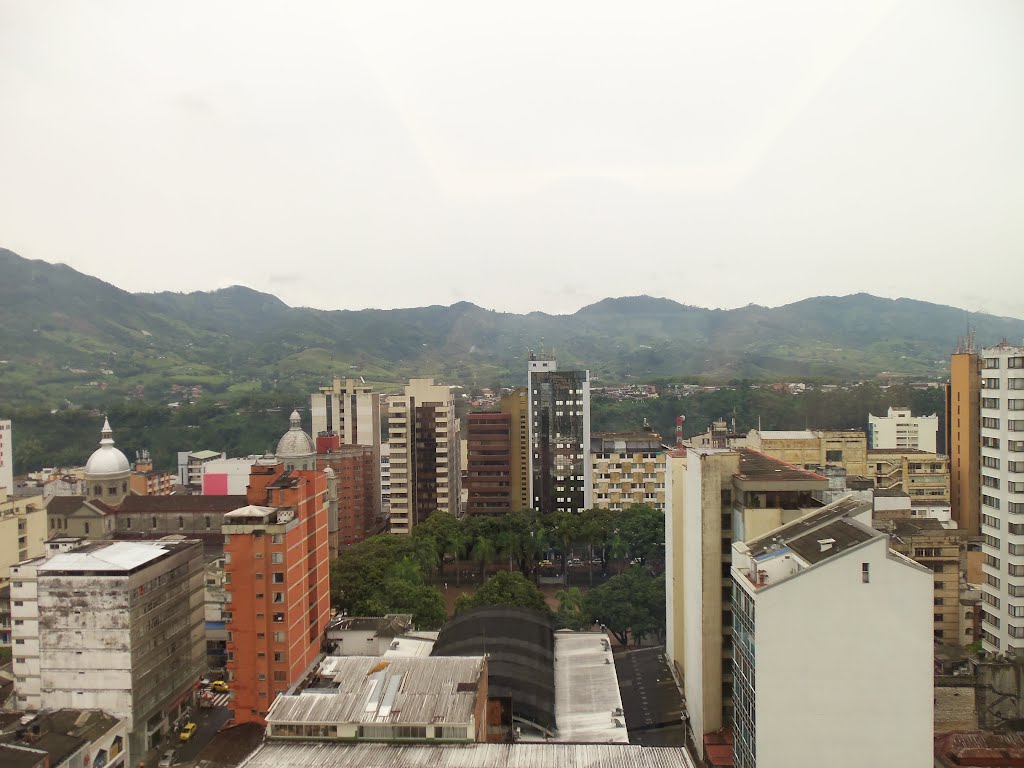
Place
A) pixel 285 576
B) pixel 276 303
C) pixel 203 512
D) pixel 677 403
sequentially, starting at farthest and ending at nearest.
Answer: pixel 276 303, pixel 677 403, pixel 203 512, pixel 285 576

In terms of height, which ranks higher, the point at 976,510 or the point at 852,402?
the point at 852,402

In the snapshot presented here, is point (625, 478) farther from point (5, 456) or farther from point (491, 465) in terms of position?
point (5, 456)

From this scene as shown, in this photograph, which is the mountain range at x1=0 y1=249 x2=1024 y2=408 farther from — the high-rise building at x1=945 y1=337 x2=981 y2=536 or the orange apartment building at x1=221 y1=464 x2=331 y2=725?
the orange apartment building at x1=221 y1=464 x2=331 y2=725

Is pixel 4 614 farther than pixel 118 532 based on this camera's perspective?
No

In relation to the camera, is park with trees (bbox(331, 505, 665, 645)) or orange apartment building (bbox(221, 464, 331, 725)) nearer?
orange apartment building (bbox(221, 464, 331, 725))

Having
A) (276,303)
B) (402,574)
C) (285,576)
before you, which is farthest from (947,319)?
(276,303)

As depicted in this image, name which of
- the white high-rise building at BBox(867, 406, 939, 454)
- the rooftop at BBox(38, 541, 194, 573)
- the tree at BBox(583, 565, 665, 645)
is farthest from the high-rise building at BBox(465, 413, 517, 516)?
the white high-rise building at BBox(867, 406, 939, 454)

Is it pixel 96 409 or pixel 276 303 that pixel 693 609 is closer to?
pixel 96 409

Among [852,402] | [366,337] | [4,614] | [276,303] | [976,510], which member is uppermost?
[276,303]
